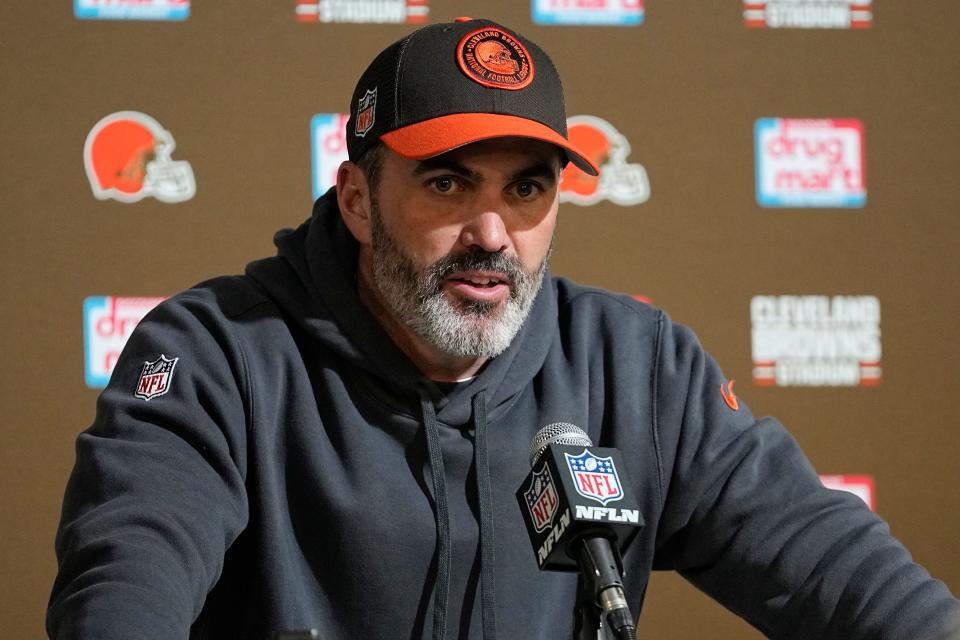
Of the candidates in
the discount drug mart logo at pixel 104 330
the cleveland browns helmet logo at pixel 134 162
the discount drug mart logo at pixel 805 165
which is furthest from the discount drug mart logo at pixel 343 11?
the discount drug mart logo at pixel 805 165

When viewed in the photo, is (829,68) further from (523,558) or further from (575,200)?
(523,558)

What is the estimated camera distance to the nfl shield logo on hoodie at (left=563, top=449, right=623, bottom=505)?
957 mm

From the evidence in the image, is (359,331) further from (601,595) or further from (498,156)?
(601,595)

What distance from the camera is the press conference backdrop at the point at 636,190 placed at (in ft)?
7.68

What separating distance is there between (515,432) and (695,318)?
105 centimetres

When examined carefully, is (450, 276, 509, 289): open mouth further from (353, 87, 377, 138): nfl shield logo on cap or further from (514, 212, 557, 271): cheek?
(353, 87, 377, 138): nfl shield logo on cap

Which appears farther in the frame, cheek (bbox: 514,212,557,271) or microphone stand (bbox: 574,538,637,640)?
cheek (bbox: 514,212,557,271)

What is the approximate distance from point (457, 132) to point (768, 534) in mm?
583

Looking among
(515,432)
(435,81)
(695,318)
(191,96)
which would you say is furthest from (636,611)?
(191,96)

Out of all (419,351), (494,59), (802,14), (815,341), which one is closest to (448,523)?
(419,351)

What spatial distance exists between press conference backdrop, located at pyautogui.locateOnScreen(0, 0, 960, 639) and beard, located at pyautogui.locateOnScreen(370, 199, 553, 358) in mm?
985

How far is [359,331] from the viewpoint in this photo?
1.47 meters

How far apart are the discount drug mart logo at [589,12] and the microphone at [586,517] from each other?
5.17 feet

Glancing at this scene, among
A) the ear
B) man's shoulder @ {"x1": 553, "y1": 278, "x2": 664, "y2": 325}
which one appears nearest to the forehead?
the ear
